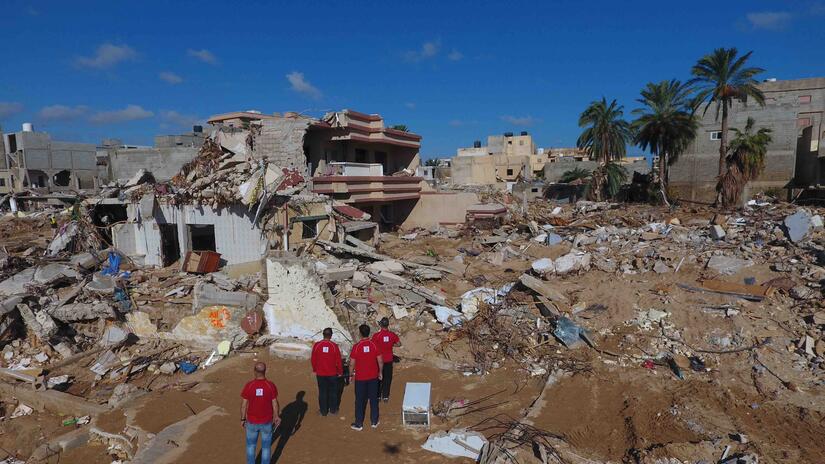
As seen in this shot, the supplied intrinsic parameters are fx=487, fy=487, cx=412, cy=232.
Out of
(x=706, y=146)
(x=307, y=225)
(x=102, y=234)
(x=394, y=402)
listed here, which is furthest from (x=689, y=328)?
(x=706, y=146)

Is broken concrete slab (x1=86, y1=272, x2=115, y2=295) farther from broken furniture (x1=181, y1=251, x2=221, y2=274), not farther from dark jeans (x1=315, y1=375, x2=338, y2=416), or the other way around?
dark jeans (x1=315, y1=375, x2=338, y2=416)

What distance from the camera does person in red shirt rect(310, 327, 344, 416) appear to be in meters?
6.73

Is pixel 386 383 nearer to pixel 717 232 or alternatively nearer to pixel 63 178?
pixel 717 232

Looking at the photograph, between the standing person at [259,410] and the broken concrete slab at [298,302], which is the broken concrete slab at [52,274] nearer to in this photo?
the broken concrete slab at [298,302]

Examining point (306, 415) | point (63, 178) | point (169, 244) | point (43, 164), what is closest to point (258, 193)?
point (169, 244)

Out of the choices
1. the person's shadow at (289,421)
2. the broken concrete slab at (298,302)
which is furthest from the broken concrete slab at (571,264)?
the person's shadow at (289,421)

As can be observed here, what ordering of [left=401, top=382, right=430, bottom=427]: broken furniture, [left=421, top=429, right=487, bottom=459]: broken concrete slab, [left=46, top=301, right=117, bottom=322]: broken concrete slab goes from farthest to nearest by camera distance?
[left=46, top=301, right=117, bottom=322]: broken concrete slab
[left=401, top=382, right=430, bottom=427]: broken furniture
[left=421, top=429, right=487, bottom=459]: broken concrete slab

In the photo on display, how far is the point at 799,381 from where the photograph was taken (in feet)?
26.6

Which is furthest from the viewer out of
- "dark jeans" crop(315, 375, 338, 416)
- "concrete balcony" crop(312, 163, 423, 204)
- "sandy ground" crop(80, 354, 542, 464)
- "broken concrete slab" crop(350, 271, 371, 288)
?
"concrete balcony" crop(312, 163, 423, 204)

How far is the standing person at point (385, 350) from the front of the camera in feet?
23.6

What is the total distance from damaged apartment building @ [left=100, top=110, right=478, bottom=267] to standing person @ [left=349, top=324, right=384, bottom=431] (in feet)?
29.6

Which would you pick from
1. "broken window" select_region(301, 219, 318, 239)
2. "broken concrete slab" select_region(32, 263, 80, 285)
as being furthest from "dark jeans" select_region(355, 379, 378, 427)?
"broken concrete slab" select_region(32, 263, 80, 285)

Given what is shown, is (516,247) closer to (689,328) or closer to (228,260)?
(689,328)

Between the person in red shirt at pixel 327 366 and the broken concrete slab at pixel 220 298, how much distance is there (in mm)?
4388
